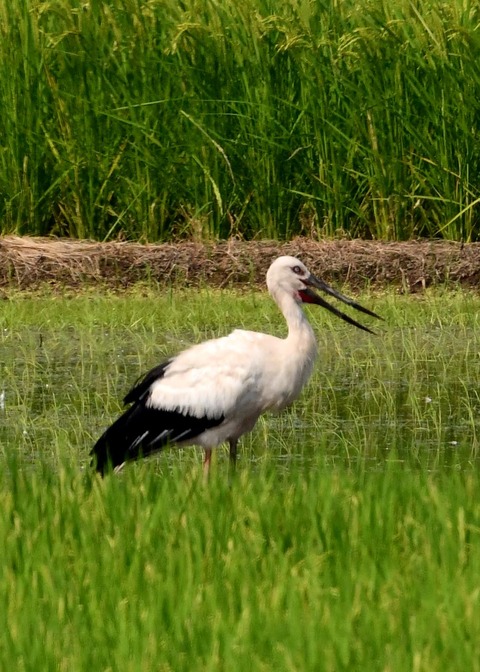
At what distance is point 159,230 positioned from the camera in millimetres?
10750

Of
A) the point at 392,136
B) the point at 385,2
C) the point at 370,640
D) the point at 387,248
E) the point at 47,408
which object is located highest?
the point at 385,2

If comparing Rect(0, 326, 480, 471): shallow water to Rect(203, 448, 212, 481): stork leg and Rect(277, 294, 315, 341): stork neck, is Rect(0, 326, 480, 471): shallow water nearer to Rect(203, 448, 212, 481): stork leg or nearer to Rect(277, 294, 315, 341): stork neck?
Rect(203, 448, 212, 481): stork leg

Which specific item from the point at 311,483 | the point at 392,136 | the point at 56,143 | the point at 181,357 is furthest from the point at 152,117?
the point at 311,483

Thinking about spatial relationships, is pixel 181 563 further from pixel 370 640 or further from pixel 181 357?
pixel 181 357

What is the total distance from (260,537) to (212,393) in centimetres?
142

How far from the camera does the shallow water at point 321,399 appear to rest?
5.84 m

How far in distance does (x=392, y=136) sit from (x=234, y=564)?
678cm

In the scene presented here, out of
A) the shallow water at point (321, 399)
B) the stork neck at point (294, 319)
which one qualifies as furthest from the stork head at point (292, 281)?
the shallow water at point (321, 399)

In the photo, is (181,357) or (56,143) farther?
(56,143)

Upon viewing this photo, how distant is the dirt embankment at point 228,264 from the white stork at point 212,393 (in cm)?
409

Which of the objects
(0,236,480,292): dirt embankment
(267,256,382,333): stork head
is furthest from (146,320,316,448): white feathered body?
(0,236,480,292): dirt embankment

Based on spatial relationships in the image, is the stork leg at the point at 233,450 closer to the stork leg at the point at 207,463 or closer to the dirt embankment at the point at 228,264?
the stork leg at the point at 207,463

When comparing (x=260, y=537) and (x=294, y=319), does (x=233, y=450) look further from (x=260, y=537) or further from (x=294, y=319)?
(x=260, y=537)

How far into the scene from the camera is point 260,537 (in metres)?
4.17
